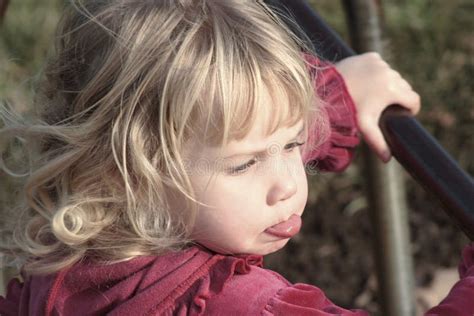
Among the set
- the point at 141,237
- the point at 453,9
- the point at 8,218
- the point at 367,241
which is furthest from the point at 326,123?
the point at 453,9

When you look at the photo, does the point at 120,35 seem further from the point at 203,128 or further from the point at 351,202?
the point at 351,202

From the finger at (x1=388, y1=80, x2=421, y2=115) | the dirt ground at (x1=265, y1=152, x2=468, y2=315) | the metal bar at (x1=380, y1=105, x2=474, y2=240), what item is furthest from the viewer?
the dirt ground at (x1=265, y1=152, x2=468, y2=315)

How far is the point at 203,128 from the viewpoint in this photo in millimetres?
1421

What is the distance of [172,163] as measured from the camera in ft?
4.73

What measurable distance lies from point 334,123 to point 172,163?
1.73 ft

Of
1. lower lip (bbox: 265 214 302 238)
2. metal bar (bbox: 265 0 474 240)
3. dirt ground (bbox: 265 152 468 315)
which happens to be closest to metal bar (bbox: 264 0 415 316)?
metal bar (bbox: 265 0 474 240)

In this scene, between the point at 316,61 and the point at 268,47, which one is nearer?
the point at 268,47

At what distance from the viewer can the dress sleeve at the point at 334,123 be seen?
183 centimetres

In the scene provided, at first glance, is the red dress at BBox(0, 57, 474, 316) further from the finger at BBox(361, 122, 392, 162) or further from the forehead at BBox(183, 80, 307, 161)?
the finger at BBox(361, 122, 392, 162)

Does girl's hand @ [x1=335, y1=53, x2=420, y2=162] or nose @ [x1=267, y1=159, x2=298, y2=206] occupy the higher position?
nose @ [x1=267, y1=159, x2=298, y2=206]

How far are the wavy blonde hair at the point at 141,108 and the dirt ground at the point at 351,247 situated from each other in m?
1.96

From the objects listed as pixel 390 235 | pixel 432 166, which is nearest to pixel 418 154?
pixel 432 166

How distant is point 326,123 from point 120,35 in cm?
45

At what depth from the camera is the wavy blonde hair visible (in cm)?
143
